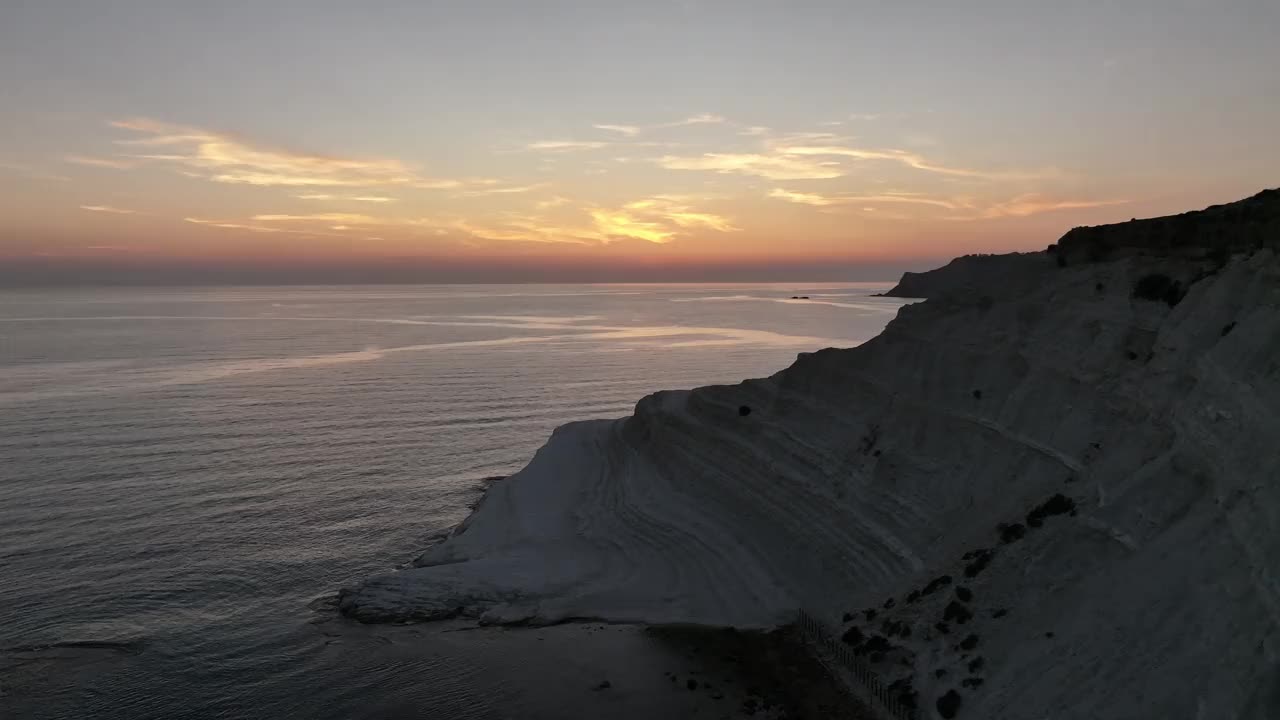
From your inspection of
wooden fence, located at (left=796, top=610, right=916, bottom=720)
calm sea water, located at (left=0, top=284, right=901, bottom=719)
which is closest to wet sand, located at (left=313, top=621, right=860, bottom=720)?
calm sea water, located at (left=0, top=284, right=901, bottom=719)

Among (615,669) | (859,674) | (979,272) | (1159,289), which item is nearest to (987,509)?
(859,674)

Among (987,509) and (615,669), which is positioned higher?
(987,509)

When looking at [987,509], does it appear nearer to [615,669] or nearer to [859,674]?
[859,674]

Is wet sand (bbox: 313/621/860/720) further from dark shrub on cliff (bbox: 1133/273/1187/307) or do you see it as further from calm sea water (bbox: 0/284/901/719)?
dark shrub on cliff (bbox: 1133/273/1187/307)

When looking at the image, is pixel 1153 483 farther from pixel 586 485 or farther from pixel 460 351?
pixel 460 351

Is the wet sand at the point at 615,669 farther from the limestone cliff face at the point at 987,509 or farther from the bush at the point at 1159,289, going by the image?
the bush at the point at 1159,289

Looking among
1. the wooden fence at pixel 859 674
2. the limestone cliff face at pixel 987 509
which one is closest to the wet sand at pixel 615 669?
the wooden fence at pixel 859 674
